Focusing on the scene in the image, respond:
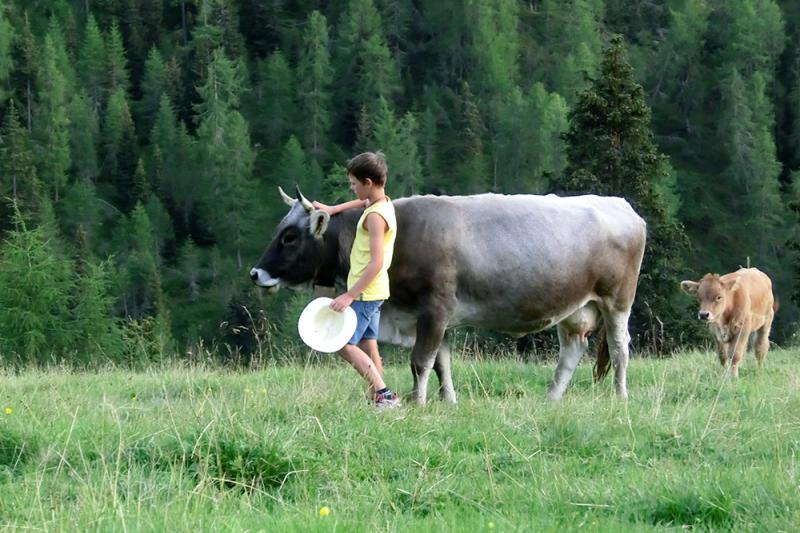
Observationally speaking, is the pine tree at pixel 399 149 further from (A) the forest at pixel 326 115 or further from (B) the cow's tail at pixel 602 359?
(B) the cow's tail at pixel 602 359

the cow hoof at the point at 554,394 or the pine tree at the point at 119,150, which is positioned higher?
the cow hoof at the point at 554,394

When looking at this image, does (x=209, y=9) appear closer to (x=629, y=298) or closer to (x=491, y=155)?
(x=491, y=155)

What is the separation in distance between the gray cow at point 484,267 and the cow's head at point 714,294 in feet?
14.3

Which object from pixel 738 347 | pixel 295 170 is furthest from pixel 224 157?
pixel 738 347

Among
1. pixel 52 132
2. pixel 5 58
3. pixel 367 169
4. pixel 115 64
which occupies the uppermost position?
pixel 367 169

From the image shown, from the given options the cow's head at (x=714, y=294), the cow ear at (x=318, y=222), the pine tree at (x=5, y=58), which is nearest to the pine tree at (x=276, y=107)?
the pine tree at (x=5, y=58)

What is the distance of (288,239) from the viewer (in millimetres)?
11164

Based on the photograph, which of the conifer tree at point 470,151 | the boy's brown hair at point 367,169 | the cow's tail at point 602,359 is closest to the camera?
the boy's brown hair at point 367,169

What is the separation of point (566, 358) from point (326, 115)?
104422 mm

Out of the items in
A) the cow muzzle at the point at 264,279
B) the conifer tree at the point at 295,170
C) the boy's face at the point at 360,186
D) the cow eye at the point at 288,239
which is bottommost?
the conifer tree at the point at 295,170

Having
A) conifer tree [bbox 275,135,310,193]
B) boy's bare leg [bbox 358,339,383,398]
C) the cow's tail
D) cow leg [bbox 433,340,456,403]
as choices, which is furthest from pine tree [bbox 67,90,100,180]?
boy's bare leg [bbox 358,339,383,398]

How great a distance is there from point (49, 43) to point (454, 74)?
38.7m

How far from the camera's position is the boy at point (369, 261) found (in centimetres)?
946

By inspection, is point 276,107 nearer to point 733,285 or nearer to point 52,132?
point 52,132
